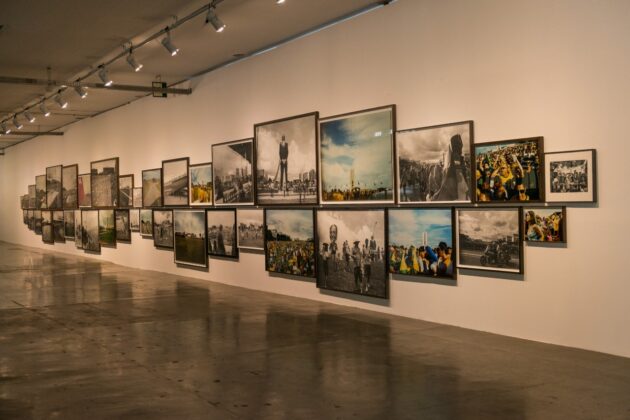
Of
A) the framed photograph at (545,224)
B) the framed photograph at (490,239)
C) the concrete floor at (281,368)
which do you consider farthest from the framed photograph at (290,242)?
the framed photograph at (545,224)

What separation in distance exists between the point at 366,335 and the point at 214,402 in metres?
3.93

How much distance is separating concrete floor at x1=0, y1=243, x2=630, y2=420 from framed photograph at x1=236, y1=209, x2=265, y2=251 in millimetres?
2861

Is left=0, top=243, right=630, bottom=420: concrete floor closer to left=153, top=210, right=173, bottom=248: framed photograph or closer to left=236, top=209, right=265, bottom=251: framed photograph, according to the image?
left=236, top=209, right=265, bottom=251: framed photograph

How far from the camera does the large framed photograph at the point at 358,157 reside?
1250cm

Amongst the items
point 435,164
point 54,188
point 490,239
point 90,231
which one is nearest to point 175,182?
point 90,231

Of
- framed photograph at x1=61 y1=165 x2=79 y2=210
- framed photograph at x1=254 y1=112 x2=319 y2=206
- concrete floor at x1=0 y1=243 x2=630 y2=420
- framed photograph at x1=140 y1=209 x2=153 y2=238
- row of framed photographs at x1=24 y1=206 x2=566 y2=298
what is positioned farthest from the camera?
framed photograph at x1=61 y1=165 x2=79 y2=210

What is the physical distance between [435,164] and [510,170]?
162 cm

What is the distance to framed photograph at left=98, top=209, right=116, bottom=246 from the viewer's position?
84.0ft

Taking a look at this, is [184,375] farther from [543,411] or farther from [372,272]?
[372,272]

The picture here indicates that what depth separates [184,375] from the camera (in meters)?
8.34

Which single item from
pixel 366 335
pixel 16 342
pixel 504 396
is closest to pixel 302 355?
pixel 366 335

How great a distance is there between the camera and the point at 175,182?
67.9 ft

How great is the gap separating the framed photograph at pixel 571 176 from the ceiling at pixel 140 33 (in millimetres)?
5000

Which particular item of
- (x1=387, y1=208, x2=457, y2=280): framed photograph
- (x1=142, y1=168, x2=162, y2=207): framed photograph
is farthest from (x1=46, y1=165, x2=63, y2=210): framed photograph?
(x1=387, y1=208, x2=457, y2=280): framed photograph
